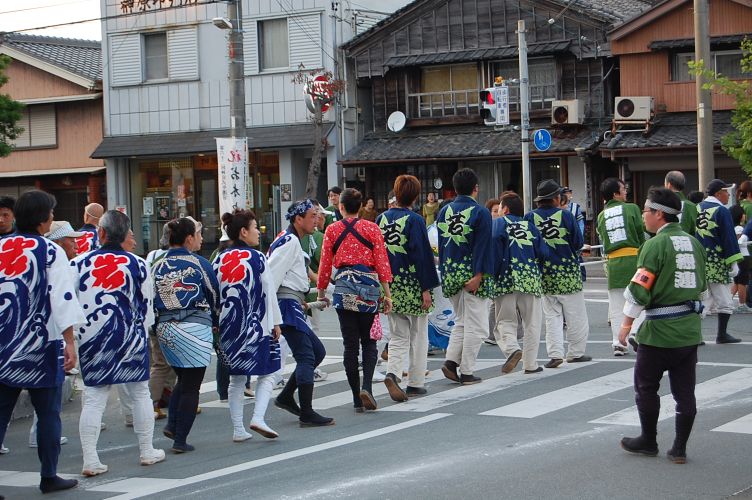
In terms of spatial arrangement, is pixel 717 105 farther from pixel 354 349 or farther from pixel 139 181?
pixel 354 349

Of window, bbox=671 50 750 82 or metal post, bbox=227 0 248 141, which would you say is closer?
metal post, bbox=227 0 248 141

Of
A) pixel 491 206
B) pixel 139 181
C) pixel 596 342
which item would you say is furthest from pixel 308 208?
pixel 139 181

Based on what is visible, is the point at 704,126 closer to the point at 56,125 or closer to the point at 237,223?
the point at 237,223

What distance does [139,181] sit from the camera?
3562cm

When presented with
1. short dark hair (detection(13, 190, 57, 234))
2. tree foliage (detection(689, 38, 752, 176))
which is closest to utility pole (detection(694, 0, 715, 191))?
tree foliage (detection(689, 38, 752, 176))

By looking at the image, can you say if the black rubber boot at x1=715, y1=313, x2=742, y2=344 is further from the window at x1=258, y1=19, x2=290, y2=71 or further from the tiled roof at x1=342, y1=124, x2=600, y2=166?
the window at x1=258, y1=19, x2=290, y2=71

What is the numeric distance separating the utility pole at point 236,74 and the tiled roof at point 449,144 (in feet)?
38.9

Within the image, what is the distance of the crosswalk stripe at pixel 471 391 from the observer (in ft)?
31.6

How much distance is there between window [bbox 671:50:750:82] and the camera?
27641 millimetres

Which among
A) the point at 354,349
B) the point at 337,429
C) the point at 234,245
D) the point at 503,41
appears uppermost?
the point at 503,41

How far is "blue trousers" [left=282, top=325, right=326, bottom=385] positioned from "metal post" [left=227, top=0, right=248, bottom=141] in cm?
927

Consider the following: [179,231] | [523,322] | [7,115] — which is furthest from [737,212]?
[7,115]

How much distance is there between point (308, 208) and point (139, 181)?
27.2 meters

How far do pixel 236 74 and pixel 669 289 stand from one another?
1195cm
